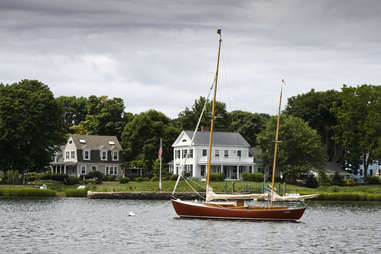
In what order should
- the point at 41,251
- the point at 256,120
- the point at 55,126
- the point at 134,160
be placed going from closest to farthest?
the point at 41,251 → the point at 55,126 → the point at 134,160 → the point at 256,120

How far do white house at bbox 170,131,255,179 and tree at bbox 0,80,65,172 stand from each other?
21.3 m

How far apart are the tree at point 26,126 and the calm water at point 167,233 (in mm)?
30360

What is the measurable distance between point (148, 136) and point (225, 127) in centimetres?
2237

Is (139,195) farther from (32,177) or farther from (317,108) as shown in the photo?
(317,108)

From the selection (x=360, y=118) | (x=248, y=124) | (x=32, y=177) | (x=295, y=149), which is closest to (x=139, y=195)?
(x=32, y=177)

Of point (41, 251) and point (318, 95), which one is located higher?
point (318, 95)

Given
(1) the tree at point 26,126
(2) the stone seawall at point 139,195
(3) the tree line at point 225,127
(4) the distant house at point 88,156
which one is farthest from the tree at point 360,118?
(1) the tree at point 26,126

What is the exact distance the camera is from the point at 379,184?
105000 millimetres

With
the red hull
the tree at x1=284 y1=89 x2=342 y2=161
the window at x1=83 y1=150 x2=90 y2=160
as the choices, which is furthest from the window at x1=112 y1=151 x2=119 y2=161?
the red hull

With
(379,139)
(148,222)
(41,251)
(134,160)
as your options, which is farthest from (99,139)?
(41,251)

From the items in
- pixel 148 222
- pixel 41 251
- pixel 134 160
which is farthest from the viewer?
pixel 134 160

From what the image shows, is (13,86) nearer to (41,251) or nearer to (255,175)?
(255,175)

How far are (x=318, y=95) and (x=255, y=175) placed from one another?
27.9 m

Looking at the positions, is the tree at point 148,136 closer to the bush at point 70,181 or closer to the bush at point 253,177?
the bush at point 70,181
